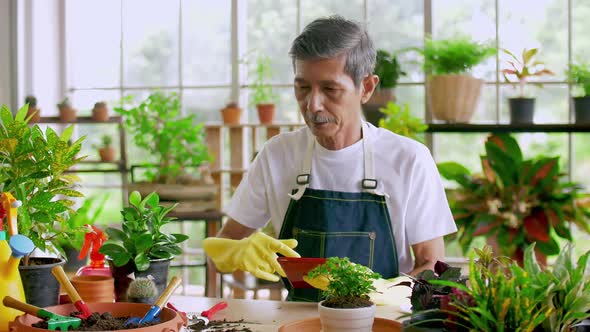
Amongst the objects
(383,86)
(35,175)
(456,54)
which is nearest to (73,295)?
(35,175)

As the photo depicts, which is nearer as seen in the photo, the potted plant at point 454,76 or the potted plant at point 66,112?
the potted plant at point 454,76

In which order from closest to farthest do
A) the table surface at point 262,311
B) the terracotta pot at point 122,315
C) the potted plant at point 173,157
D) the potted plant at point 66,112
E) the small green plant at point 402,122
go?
1. the terracotta pot at point 122,315
2. the table surface at point 262,311
3. the small green plant at point 402,122
4. the potted plant at point 173,157
5. the potted plant at point 66,112

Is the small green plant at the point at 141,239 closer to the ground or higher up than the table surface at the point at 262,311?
higher up

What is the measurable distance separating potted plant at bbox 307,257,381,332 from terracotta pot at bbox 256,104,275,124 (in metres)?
3.43

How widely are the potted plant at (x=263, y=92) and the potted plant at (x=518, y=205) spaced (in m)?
1.36

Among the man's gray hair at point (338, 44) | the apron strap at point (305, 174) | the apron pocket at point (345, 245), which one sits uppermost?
the man's gray hair at point (338, 44)

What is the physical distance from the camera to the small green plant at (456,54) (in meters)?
4.65

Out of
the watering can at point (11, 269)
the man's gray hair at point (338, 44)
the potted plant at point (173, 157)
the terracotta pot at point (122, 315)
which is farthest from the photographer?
the potted plant at point (173, 157)

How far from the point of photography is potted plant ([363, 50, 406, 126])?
4.75 metres

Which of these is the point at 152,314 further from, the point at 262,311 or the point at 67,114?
the point at 67,114

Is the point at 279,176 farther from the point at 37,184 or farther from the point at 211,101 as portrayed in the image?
the point at 211,101

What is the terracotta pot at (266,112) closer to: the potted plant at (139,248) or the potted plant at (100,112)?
the potted plant at (100,112)

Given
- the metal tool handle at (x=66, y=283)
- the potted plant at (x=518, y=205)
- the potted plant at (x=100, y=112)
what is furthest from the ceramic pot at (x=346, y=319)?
the potted plant at (x=100, y=112)

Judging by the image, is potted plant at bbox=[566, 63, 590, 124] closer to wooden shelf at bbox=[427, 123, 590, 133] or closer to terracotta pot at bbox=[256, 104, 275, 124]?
wooden shelf at bbox=[427, 123, 590, 133]
